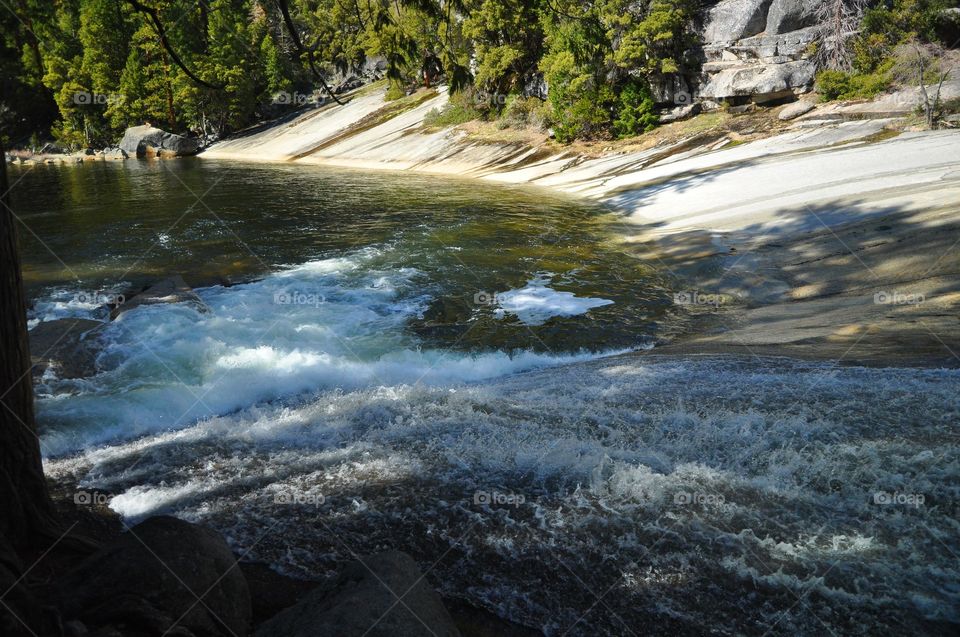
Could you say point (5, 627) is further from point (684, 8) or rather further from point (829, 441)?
point (684, 8)

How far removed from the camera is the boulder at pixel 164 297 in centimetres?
999

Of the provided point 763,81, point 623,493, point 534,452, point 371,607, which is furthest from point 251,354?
point 763,81

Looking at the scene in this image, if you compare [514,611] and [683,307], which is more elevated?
[514,611]

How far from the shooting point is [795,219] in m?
13.7

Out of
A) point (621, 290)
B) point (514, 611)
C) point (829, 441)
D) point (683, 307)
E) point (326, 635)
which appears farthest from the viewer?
point (621, 290)

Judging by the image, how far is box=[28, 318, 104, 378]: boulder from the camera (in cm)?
779

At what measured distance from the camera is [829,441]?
5152 mm

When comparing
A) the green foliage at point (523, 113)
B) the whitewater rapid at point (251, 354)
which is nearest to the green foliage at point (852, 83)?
the green foliage at point (523, 113)

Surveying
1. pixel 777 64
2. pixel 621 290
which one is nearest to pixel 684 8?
pixel 777 64

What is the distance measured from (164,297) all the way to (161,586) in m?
8.21

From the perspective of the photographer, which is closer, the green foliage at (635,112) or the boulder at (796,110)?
the boulder at (796,110)

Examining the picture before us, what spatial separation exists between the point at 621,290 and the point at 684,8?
2187 cm

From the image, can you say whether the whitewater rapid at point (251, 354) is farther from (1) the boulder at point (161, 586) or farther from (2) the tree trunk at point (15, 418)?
(1) the boulder at point (161, 586)

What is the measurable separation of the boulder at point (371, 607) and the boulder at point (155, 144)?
49.1 meters
